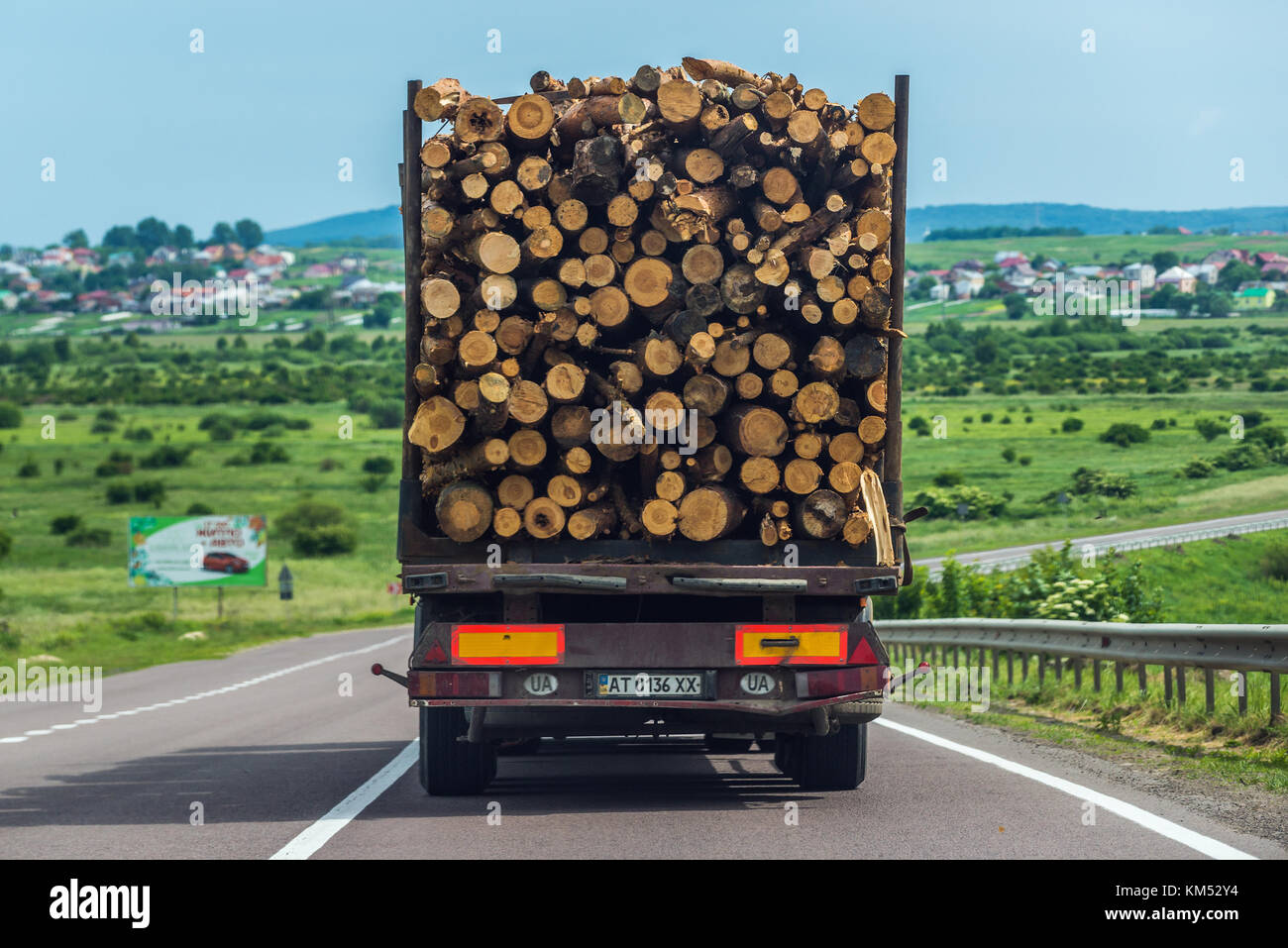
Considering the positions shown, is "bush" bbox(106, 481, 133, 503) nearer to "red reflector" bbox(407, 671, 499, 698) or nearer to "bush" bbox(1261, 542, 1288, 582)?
"bush" bbox(1261, 542, 1288, 582)

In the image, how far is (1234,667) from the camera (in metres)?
10.7

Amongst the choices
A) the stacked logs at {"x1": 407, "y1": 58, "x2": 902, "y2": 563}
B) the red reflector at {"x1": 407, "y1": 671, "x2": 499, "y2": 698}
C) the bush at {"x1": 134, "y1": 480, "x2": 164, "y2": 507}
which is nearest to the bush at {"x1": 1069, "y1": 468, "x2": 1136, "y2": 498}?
the bush at {"x1": 134, "y1": 480, "x2": 164, "y2": 507}

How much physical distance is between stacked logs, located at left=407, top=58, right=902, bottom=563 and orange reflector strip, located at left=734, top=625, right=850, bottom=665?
0.52 m

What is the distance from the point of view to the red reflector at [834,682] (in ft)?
29.6

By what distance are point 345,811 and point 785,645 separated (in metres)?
2.64

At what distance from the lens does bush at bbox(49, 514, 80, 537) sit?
273ft

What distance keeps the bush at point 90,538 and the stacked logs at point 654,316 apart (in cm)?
7605

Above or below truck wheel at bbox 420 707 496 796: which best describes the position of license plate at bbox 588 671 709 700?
above

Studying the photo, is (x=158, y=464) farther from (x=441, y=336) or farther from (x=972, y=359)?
(x=441, y=336)

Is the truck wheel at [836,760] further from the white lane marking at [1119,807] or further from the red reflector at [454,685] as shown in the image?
the red reflector at [454,685]

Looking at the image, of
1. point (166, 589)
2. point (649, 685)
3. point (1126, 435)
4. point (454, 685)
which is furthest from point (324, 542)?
point (649, 685)

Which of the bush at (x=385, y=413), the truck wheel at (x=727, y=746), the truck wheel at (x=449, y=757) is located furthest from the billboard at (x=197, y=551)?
the bush at (x=385, y=413)
